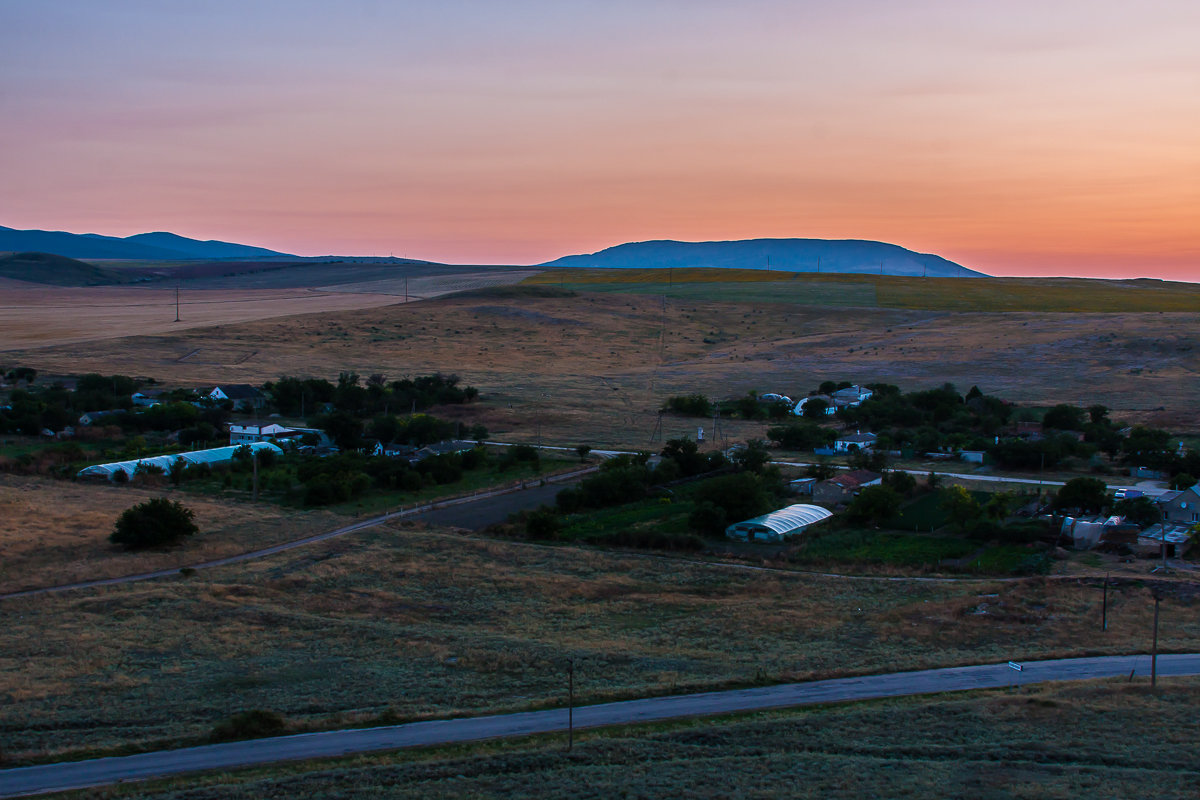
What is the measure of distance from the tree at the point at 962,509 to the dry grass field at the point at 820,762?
1599 centimetres

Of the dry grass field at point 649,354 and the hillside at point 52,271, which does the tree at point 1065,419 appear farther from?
the hillside at point 52,271

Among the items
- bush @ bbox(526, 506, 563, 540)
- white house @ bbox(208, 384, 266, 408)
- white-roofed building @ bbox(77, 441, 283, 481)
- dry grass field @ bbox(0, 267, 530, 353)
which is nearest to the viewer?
bush @ bbox(526, 506, 563, 540)

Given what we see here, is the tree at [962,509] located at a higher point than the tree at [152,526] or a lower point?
higher

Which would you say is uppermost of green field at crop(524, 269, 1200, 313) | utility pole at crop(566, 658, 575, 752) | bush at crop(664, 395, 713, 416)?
green field at crop(524, 269, 1200, 313)

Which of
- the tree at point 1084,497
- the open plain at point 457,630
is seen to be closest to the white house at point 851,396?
the open plain at point 457,630

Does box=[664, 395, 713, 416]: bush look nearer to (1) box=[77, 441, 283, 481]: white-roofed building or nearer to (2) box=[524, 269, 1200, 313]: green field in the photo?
(1) box=[77, 441, 283, 481]: white-roofed building

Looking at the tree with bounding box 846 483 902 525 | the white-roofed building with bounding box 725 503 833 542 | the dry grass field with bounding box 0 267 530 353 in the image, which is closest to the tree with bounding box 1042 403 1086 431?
the tree with bounding box 846 483 902 525

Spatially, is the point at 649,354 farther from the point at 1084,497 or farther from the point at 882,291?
the point at 1084,497

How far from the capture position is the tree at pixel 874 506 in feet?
113

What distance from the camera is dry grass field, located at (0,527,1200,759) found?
18.0m

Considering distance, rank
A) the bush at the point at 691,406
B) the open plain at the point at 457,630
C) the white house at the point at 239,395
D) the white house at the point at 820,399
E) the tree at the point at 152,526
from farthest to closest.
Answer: the white house at the point at 820,399 → the white house at the point at 239,395 → the bush at the point at 691,406 → the tree at the point at 152,526 → the open plain at the point at 457,630

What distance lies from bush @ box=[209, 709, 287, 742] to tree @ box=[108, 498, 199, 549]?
15982mm

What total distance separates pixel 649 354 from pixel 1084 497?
59.2 meters

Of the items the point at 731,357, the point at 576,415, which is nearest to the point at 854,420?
the point at 576,415
